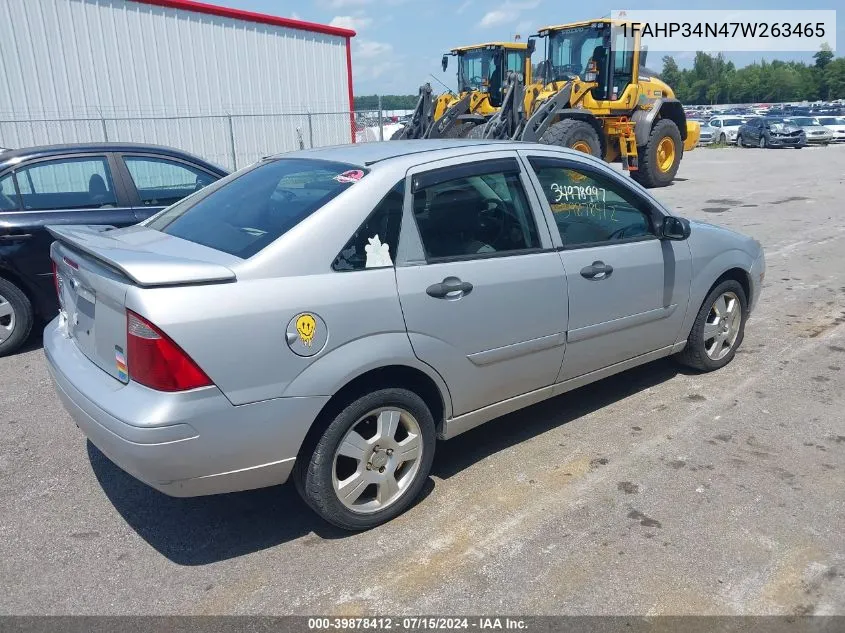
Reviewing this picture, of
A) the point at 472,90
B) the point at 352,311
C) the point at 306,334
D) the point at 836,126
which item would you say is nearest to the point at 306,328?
the point at 306,334

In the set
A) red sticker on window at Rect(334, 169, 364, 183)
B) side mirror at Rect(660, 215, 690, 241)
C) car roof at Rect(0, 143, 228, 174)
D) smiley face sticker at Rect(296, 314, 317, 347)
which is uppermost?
car roof at Rect(0, 143, 228, 174)

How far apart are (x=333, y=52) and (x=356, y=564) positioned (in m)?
17.8

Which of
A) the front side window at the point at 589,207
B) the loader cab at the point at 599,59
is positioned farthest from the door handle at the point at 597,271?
the loader cab at the point at 599,59

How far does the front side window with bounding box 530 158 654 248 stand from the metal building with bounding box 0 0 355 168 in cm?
1176

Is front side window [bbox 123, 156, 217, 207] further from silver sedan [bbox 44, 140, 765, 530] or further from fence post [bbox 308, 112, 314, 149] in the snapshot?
fence post [bbox 308, 112, 314, 149]

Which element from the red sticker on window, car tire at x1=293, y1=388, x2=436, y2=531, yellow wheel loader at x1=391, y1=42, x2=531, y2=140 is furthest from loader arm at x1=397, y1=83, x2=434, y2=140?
car tire at x1=293, y1=388, x2=436, y2=531

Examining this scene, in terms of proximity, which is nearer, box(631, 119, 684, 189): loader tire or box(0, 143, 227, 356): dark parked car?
box(0, 143, 227, 356): dark parked car

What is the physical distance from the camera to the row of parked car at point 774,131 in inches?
1202

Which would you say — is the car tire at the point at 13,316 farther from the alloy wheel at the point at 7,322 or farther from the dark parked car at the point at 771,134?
the dark parked car at the point at 771,134

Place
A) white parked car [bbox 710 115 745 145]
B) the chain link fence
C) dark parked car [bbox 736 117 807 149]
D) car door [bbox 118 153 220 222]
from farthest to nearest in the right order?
white parked car [bbox 710 115 745 145] < dark parked car [bbox 736 117 807 149] < the chain link fence < car door [bbox 118 153 220 222]

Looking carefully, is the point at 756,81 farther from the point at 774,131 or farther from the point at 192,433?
the point at 192,433

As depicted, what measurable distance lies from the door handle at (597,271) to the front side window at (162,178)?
151 inches

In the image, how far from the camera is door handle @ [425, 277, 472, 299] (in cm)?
328

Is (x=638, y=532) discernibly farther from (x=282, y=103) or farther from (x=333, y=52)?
(x=333, y=52)
